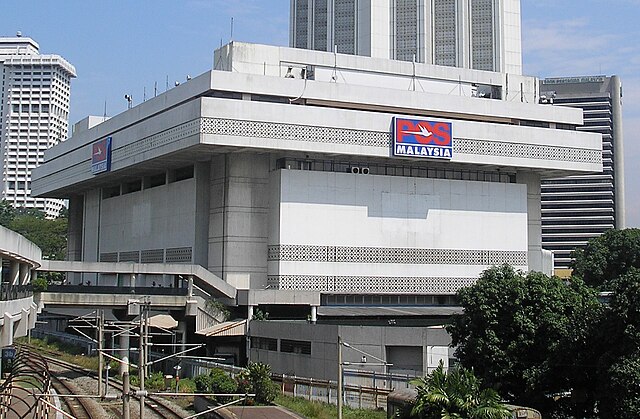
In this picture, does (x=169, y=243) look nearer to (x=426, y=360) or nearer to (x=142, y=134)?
(x=142, y=134)

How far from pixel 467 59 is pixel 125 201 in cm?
3939

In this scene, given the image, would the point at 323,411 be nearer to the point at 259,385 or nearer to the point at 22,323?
the point at 259,385

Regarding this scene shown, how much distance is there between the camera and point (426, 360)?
4856cm

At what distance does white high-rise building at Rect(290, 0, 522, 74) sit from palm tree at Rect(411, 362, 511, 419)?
71.7 metres

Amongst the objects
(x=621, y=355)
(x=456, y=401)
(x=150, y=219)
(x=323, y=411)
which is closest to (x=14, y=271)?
(x=323, y=411)

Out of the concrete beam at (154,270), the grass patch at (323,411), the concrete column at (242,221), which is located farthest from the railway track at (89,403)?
the concrete column at (242,221)

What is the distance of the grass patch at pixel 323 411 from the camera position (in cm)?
3494

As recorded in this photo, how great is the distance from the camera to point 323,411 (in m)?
36.3

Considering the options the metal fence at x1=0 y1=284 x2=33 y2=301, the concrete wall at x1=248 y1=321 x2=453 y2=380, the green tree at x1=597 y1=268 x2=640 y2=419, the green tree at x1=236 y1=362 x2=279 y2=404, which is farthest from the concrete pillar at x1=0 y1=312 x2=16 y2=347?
the concrete wall at x1=248 y1=321 x2=453 y2=380

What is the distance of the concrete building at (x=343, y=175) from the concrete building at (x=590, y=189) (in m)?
87.8

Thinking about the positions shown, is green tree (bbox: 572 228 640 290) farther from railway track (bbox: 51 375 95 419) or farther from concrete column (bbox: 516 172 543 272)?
railway track (bbox: 51 375 95 419)

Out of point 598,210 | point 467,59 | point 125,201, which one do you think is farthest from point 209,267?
point 598,210

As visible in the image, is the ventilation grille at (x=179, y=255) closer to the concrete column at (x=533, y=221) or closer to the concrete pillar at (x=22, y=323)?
the concrete column at (x=533, y=221)

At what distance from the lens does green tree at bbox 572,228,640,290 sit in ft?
275
